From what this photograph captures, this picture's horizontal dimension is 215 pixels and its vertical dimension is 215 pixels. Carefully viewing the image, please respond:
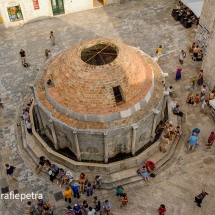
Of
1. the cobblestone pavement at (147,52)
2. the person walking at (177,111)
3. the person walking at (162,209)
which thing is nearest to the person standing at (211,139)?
the cobblestone pavement at (147,52)

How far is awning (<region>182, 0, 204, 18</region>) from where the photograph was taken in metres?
25.3

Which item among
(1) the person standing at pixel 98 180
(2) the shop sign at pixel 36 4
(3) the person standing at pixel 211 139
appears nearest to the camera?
(1) the person standing at pixel 98 180

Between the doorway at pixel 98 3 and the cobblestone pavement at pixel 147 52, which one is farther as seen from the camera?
the doorway at pixel 98 3

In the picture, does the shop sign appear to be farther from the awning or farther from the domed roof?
the awning

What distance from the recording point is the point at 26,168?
17.7 metres

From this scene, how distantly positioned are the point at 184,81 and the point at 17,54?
551 inches

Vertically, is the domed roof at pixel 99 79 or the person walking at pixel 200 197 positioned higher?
the domed roof at pixel 99 79

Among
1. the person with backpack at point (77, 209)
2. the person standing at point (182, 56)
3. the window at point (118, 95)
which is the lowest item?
the person with backpack at point (77, 209)

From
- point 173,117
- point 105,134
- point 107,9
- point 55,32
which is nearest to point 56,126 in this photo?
point 105,134

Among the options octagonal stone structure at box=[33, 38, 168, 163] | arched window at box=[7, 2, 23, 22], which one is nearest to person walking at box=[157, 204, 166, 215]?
octagonal stone structure at box=[33, 38, 168, 163]

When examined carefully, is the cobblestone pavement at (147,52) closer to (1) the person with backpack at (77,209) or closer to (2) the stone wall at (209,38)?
(2) the stone wall at (209,38)

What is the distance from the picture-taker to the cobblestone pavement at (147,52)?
16312 mm

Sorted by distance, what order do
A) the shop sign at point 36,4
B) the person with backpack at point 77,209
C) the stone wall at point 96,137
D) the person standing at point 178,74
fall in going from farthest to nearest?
the shop sign at point 36,4 → the person standing at point 178,74 → the stone wall at point 96,137 → the person with backpack at point 77,209

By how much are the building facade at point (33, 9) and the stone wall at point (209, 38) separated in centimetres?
1105
